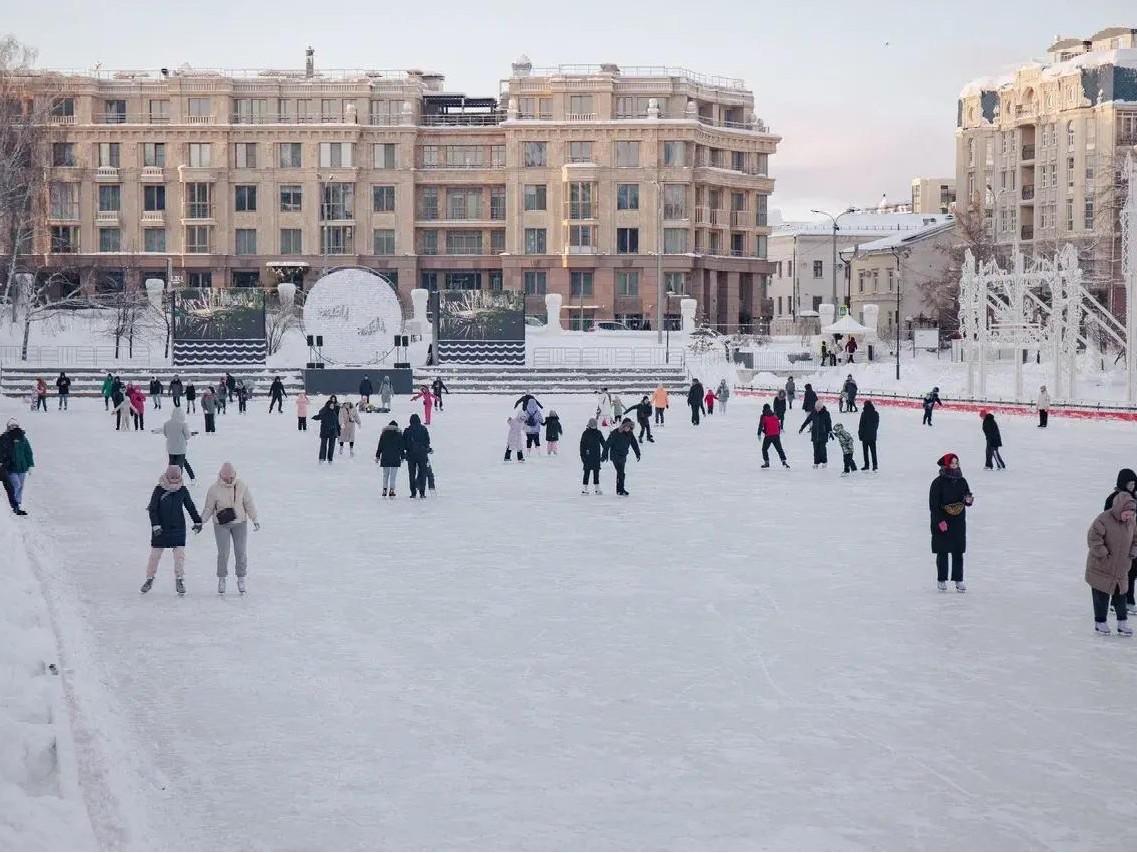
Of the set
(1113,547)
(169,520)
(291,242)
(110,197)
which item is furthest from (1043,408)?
(110,197)

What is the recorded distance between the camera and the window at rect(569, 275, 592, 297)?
8619 cm

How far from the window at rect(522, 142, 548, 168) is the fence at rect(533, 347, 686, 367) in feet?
73.9

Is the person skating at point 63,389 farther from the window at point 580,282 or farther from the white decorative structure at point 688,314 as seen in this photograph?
the window at point 580,282

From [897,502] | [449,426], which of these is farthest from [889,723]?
[449,426]

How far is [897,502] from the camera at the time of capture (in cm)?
2186

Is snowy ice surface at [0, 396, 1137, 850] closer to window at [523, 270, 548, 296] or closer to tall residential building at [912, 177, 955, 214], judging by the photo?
window at [523, 270, 548, 296]

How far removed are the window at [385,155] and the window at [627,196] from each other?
1328 centimetres

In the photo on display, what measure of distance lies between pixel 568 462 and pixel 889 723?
19.6 m

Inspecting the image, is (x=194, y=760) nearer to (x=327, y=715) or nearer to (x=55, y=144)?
(x=327, y=715)

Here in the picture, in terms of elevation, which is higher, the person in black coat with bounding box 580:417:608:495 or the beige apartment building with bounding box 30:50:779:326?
the beige apartment building with bounding box 30:50:779:326

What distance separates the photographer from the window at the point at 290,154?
85.8 metres

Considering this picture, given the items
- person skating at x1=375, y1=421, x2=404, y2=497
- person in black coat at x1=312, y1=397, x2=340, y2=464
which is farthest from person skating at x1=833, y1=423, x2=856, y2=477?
person in black coat at x1=312, y1=397, x2=340, y2=464

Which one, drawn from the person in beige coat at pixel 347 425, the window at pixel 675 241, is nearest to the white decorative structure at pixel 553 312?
the window at pixel 675 241

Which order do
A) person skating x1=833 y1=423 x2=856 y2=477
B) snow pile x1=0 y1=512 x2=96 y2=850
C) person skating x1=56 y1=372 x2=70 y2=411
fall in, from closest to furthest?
1. snow pile x1=0 y1=512 x2=96 y2=850
2. person skating x1=833 y1=423 x2=856 y2=477
3. person skating x1=56 y1=372 x2=70 y2=411
